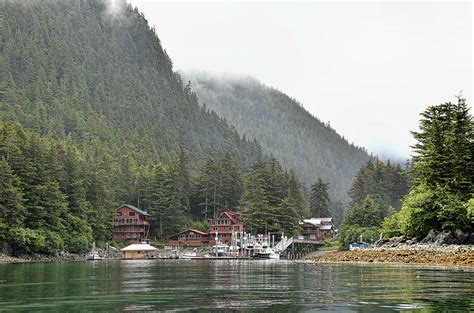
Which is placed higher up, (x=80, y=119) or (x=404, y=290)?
(x=80, y=119)

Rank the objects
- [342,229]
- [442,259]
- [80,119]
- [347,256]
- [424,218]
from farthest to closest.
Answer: [80,119], [342,229], [347,256], [424,218], [442,259]

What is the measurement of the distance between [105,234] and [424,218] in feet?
249

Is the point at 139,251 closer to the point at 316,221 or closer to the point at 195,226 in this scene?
the point at 195,226

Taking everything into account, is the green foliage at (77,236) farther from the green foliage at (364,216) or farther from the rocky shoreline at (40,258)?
the green foliage at (364,216)

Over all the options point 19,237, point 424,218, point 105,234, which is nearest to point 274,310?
point 424,218

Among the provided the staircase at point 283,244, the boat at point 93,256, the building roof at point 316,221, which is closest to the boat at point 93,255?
the boat at point 93,256

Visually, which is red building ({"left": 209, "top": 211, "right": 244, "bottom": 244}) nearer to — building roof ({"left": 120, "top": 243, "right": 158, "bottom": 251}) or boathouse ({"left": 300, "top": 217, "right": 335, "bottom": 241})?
building roof ({"left": 120, "top": 243, "right": 158, "bottom": 251})

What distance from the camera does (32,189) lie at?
9394 cm

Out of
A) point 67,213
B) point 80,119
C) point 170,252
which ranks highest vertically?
point 80,119

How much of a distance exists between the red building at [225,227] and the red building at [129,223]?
49.6 ft

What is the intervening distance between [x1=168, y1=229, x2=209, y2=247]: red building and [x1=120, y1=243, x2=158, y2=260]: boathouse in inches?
412

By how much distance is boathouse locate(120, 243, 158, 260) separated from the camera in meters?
114

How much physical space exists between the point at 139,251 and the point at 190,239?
14.8 meters

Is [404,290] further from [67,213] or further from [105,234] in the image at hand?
[105,234]
